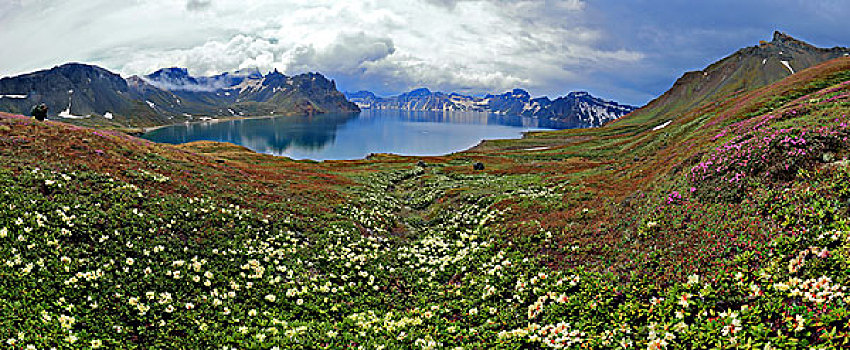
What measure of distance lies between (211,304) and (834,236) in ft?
64.8

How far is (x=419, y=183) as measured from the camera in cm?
5684

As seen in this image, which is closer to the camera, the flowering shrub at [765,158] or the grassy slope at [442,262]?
the grassy slope at [442,262]

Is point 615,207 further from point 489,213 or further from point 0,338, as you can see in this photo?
point 0,338

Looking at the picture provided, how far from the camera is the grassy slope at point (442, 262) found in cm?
1026

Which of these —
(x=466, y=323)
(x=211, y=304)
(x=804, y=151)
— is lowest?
(x=466, y=323)

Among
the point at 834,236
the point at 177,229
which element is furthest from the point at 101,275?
the point at 834,236

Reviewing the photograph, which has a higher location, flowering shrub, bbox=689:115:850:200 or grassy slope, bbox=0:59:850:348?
flowering shrub, bbox=689:115:850:200

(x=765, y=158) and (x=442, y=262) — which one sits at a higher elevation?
(x=765, y=158)

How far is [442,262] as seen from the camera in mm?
21281

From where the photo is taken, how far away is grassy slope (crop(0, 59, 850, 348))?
10258 mm

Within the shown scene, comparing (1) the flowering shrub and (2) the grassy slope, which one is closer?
(2) the grassy slope

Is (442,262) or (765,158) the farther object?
(442,262)

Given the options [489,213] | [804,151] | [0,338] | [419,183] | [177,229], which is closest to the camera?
[0,338]

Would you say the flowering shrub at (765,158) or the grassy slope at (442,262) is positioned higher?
the flowering shrub at (765,158)
